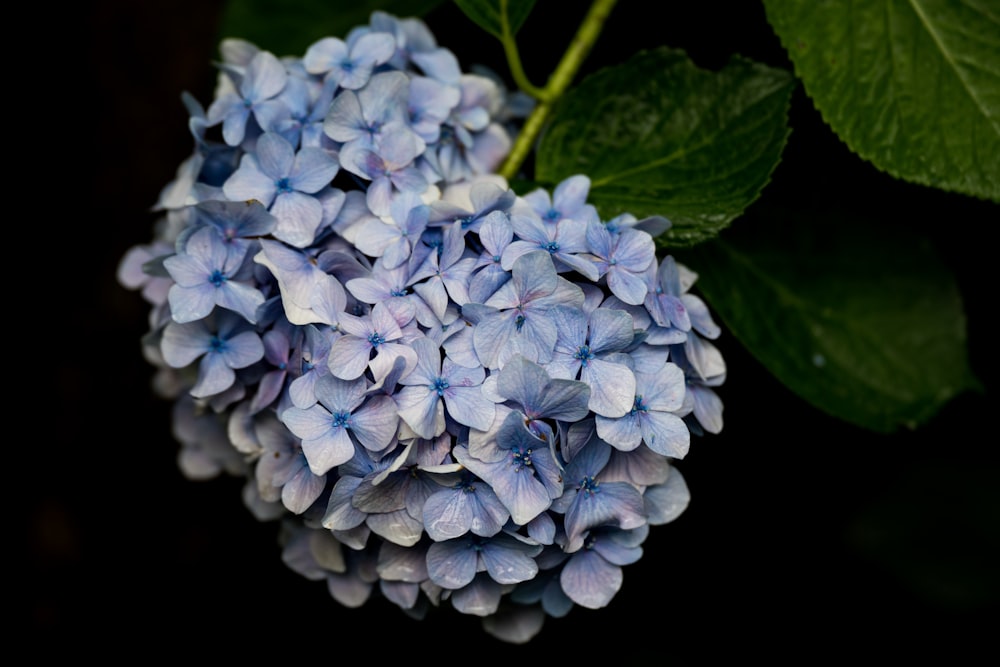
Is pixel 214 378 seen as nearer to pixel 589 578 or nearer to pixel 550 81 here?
pixel 589 578

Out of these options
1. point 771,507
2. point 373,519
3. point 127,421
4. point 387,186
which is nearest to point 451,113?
point 387,186

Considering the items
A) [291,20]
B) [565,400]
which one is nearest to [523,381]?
[565,400]

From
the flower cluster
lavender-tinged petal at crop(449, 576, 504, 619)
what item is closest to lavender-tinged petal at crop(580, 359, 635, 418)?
the flower cluster

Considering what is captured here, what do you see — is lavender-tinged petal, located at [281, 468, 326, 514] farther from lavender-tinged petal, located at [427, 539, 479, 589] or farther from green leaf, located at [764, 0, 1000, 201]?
green leaf, located at [764, 0, 1000, 201]

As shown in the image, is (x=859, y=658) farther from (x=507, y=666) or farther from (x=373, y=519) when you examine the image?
(x=373, y=519)

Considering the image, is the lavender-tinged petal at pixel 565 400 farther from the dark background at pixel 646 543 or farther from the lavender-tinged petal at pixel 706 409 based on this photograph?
the dark background at pixel 646 543
